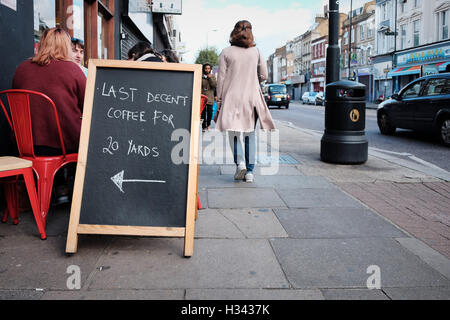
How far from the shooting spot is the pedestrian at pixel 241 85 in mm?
5312

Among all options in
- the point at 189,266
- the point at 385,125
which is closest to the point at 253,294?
the point at 189,266

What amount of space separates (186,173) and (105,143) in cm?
66

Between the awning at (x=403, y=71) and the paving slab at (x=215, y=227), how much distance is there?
34.6 meters

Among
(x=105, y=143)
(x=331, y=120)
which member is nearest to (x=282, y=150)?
(x=331, y=120)

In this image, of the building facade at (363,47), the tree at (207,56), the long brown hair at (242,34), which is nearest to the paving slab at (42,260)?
the long brown hair at (242,34)

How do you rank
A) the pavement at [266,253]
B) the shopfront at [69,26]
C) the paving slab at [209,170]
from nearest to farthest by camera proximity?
1. the pavement at [266,253]
2. the shopfront at [69,26]
3. the paving slab at [209,170]

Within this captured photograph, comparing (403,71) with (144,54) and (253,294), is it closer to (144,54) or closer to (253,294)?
(144,54)

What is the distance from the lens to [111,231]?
3057mm

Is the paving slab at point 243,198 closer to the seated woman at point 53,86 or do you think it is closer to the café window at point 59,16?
the seated woman at point 53,86

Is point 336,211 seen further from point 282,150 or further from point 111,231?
point 282,150

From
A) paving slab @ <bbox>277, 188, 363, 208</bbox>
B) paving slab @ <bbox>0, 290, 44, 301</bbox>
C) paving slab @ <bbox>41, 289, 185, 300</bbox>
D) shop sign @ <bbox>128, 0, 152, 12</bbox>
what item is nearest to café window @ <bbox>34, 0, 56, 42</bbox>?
paving slab @ <bbox>277, 188, 363, 208</bbox>

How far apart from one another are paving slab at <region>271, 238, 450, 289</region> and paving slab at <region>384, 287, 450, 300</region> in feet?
0.19

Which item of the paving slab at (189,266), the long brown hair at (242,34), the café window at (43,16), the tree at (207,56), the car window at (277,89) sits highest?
the tree at (207,56)

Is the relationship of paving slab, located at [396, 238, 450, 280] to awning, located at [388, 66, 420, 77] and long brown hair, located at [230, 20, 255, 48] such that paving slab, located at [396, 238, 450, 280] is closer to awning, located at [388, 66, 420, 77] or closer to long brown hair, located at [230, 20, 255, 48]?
long brown hair, located at [230, 20, 255, 48]
